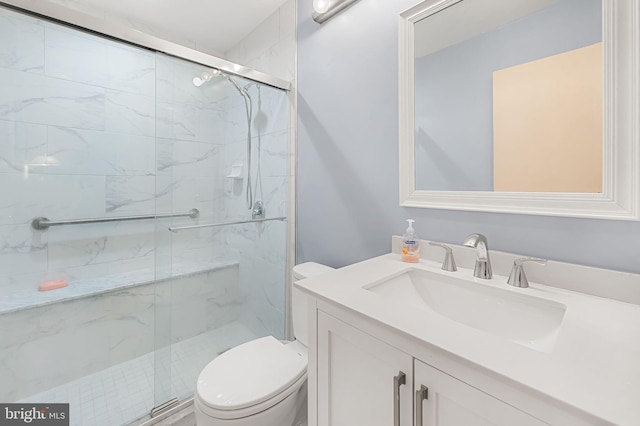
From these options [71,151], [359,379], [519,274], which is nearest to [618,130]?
[519,274]

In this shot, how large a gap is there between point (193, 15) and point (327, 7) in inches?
43.2

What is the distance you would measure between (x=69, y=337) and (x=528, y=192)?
2381 mm

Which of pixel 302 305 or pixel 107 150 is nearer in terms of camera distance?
pixel 302 305

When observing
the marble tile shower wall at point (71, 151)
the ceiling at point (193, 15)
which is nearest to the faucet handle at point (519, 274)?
the marble tile shower wall at point (71, 151)

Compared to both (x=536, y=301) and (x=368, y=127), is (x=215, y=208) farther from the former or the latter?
(x=536, y=301)

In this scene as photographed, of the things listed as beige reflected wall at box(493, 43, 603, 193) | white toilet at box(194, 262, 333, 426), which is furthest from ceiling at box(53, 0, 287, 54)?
white toilet at box(194, 262, 333, 426)

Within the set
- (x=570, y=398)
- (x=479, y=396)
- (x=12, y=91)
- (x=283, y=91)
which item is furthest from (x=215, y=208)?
(x=570, y=398)

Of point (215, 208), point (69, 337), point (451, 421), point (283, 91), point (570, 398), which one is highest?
point (283, 91)

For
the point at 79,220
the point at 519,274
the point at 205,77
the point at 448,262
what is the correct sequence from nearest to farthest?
1. the point at 519,274
2. the point at 448,262
3. the point at 205,77
4. the point at 79,220

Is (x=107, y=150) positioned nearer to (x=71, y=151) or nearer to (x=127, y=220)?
(x=71, y=151)

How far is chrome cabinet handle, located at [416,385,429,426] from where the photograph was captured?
1.87ft

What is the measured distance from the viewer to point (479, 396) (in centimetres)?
50

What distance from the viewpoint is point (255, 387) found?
1.05 metres

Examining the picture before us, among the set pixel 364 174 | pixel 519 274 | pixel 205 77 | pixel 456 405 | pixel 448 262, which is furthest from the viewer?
pixel 205 77
